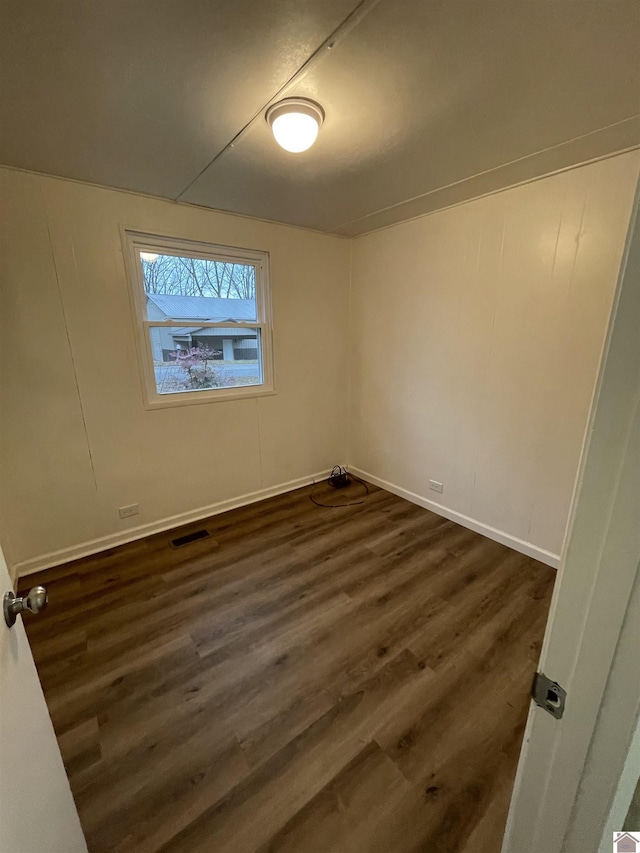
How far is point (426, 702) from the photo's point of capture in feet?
4.96

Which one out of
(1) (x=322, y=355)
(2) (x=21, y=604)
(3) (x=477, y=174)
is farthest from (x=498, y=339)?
(2) (x=21, y=604)

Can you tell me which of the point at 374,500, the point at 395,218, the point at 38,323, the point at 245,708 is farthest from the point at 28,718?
the point at 395,218

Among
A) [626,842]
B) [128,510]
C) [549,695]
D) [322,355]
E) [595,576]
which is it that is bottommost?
[128,510]

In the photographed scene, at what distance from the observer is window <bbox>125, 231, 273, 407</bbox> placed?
2523mm

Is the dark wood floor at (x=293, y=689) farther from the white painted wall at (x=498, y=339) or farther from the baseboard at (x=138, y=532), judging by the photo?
the white painted wall at (x=498, y=339)

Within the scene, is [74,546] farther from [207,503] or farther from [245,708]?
[245,708]

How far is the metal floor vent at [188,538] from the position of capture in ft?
8.73

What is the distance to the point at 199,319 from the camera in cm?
277

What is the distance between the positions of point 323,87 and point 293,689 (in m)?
2.55

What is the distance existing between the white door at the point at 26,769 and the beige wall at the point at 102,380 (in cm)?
184

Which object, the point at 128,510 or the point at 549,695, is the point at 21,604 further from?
the point at 128,510

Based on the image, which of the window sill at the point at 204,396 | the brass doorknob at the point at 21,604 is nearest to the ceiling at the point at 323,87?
the window sill at the point at 204,396

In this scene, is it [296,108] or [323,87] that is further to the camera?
Result: [296,108]

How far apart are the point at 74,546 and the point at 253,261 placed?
102 inches
